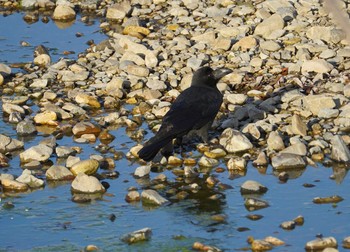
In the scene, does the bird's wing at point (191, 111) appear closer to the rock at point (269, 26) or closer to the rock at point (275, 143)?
the rock at point (275, 143)

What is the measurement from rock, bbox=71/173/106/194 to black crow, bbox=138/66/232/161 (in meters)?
0.59

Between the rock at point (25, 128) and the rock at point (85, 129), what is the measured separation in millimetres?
483

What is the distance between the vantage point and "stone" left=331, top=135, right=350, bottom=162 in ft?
28.7

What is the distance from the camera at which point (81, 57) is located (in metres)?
12.9

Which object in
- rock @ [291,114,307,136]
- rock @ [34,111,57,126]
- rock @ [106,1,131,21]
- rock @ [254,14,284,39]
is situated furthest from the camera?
rock @ [106,1,131,21]

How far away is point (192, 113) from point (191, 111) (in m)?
0.04

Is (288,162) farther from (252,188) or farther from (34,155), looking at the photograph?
(34,155)

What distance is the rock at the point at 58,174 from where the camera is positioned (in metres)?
8.66

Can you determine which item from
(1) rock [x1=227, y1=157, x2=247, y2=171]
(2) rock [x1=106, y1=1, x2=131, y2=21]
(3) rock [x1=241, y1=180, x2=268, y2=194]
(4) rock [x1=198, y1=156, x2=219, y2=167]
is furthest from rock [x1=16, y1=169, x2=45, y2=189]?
(2) rock [x1=106, y1=1, x2=131, y2=21]

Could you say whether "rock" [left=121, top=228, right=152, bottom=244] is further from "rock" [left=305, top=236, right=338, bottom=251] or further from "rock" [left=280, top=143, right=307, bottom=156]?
"rock" [left=280, top=143, right=307, bottom=156]

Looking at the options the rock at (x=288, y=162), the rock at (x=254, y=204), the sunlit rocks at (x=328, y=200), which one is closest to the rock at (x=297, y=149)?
the rock at (x=288, y=162)

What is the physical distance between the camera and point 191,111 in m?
9.43

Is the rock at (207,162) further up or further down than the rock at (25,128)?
further up

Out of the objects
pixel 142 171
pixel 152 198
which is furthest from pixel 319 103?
pixel 152 198
